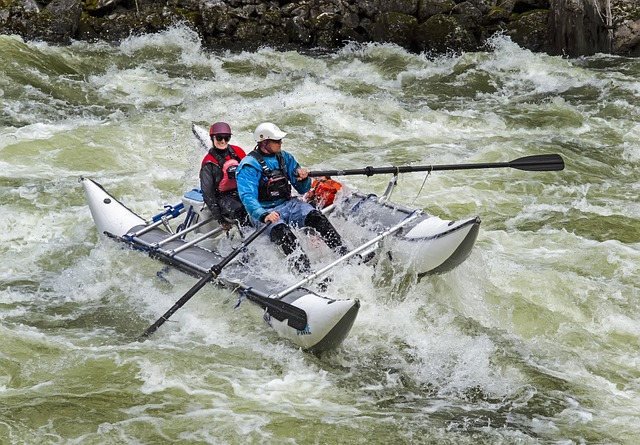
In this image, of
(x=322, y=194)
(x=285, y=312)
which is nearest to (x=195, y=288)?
(x=285, y=312)

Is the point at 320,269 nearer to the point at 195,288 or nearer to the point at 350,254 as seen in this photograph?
the point at 350,254

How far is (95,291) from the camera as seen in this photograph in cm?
738

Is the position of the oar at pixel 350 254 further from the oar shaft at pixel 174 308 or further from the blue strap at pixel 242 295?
the oar shaft at pixel 174 308

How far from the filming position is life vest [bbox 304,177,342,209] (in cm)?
731

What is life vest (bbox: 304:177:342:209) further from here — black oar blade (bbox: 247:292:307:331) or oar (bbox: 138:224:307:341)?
black oar blade (bbox: 247:292:307:331)

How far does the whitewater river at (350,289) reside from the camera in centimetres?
523

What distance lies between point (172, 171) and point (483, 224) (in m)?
3.77

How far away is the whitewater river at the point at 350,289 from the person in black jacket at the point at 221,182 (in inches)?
24.8

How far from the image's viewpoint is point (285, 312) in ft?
19.1

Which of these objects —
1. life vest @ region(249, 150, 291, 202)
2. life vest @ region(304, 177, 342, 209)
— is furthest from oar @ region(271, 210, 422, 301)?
life vest @ region(249, 150, 291, 202)

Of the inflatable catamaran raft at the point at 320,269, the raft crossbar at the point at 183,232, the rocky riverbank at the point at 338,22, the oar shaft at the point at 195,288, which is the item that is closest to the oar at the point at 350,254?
the inflatable catamaran raft at the point at 320,269

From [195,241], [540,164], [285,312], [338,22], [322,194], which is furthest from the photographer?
[338,22]

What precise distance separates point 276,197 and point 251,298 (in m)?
1.10

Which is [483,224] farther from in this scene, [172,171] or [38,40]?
[38,40]
